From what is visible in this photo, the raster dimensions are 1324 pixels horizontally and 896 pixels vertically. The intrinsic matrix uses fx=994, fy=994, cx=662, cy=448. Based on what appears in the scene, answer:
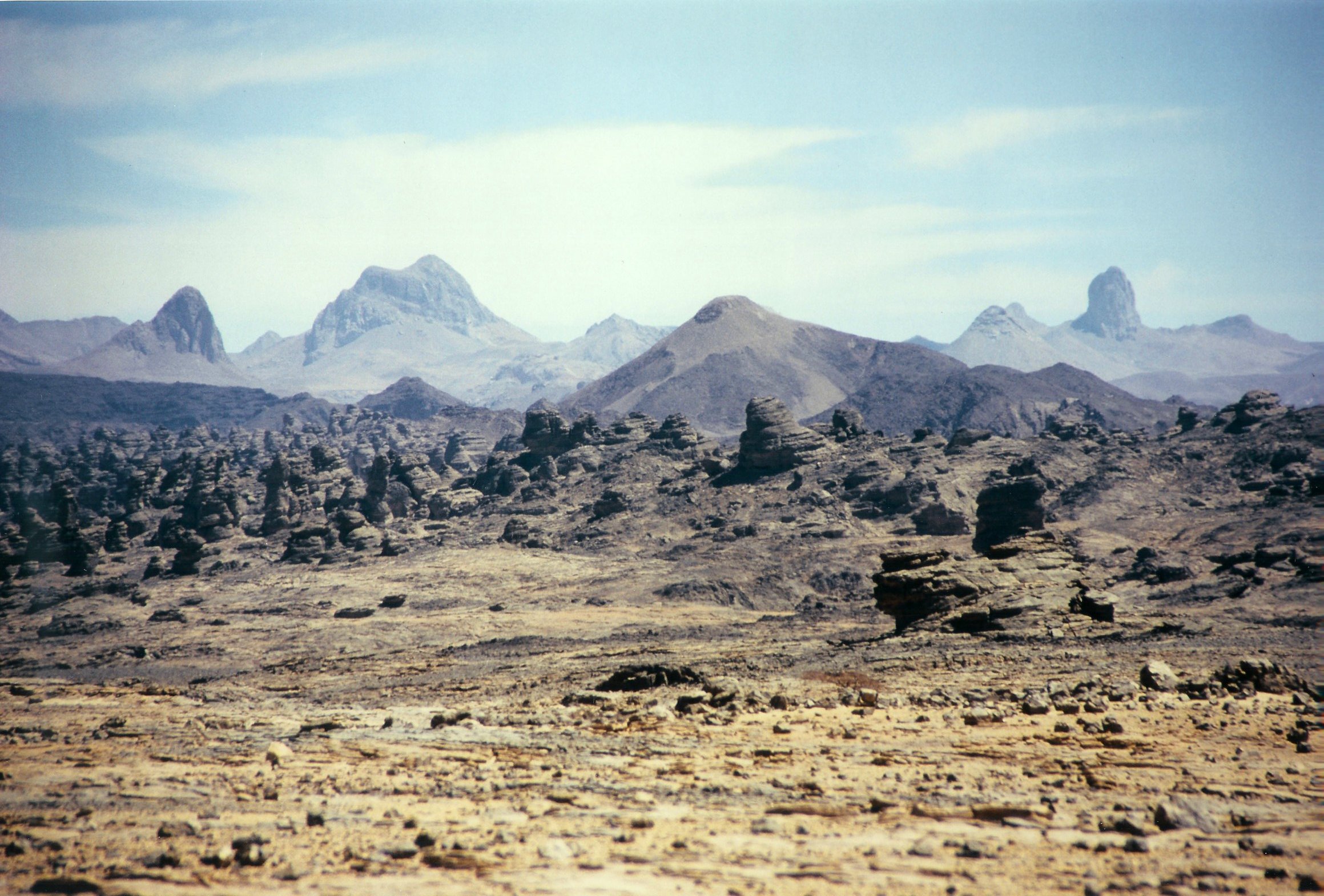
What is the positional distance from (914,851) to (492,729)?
37.0 feet

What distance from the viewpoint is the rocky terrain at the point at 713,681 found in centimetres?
1175

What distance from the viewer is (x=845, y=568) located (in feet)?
208

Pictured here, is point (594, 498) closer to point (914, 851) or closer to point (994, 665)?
point (994, 665)

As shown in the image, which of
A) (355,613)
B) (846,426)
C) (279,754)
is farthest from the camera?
(846,426)

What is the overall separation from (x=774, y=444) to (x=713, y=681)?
63965 millimetres

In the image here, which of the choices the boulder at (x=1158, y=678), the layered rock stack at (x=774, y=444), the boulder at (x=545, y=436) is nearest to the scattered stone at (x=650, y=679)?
the boulder at (x=1158, y=678)

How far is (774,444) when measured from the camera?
87.5 meters

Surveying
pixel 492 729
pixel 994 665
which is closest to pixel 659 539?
pixel 994 665

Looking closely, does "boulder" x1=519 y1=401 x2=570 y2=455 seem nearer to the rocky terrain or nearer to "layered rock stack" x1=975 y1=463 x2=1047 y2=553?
the rocky terrain

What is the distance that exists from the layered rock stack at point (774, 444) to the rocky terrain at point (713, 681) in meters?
0.36

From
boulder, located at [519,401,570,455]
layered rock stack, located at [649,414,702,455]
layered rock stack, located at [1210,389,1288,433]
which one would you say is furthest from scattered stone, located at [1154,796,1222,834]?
boulder, located at [519,401,570,455]

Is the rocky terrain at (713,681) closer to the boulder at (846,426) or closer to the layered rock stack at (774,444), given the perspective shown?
the layered rock stack at (774,444)

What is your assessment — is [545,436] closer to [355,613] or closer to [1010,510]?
[355,613]

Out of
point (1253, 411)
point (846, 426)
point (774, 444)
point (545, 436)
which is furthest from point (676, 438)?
point (1253, 411)
